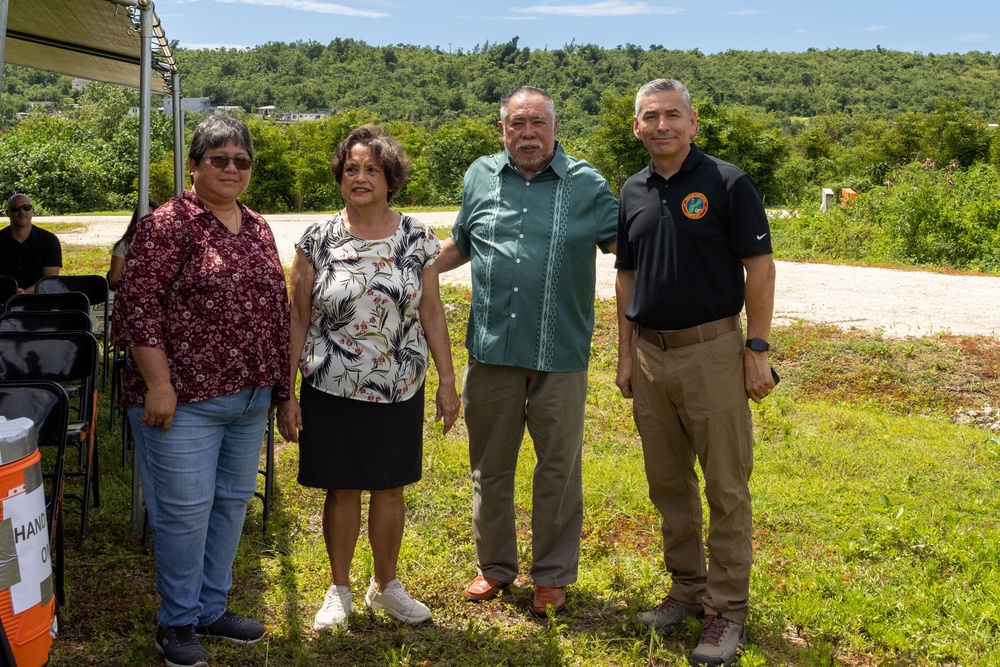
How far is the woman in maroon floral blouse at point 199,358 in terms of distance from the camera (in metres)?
2.92

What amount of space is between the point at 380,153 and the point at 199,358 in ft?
3.24

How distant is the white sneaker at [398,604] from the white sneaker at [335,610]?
123 mm

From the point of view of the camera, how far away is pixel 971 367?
25.6ft

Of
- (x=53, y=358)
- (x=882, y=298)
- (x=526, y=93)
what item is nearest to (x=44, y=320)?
(x=53, y=358)

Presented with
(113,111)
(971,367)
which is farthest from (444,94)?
(971,367)

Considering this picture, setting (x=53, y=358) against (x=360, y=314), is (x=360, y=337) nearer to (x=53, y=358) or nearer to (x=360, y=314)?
(x=360, y=314)

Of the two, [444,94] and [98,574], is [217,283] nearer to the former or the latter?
[98,574]

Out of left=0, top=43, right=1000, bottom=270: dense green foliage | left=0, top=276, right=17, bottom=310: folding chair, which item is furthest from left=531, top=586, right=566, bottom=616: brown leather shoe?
left=0, top=276, right=17, bottom=310: folding chair

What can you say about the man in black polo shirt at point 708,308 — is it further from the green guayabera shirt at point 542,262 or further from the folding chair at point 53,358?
the folding chair at point 53,358

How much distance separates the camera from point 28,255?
8094 mm

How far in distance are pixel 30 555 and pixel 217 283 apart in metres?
0.98

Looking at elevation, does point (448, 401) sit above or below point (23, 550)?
above

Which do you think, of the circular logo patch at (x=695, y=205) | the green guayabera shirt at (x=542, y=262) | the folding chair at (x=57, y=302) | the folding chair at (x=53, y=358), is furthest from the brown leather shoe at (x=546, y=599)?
the folding chair at (x=57, y=302)

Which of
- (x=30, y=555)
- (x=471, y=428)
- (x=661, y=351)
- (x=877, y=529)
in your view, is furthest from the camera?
(x=877, y=529)
